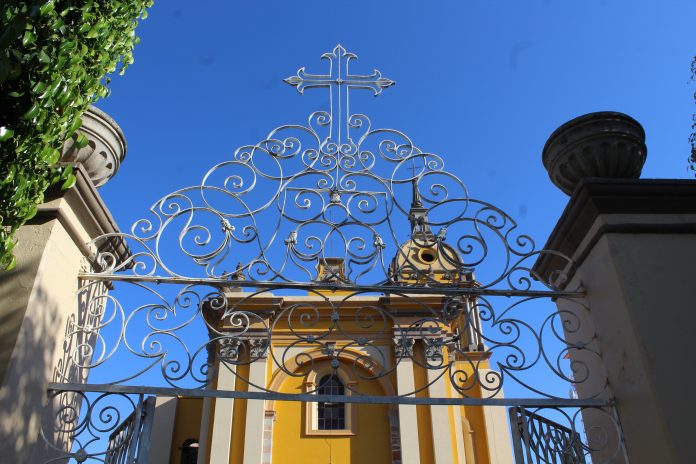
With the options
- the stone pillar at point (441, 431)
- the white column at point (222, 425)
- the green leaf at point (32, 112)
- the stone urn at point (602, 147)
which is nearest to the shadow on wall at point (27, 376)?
the green leaf at point (32, 112)

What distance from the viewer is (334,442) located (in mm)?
13234

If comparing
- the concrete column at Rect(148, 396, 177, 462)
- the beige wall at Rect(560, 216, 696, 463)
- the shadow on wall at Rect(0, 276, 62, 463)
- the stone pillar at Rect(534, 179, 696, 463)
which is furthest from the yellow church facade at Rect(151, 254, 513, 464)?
the shadow on wall at Rect(0, 276, 62, 463)

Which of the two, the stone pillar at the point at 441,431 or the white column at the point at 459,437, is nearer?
the stone pillar at the point at 441,431

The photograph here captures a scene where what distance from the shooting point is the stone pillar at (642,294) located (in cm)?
310

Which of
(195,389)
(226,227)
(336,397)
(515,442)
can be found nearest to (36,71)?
(226,227)

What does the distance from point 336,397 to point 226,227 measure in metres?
1.37

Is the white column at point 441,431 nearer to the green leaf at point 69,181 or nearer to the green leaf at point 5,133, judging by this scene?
the green leaf at point 69,181

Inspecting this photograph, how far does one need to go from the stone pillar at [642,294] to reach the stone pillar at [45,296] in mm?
3149

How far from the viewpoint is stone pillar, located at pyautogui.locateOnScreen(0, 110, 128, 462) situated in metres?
2.97

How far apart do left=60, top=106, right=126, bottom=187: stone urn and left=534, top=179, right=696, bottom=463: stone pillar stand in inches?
122

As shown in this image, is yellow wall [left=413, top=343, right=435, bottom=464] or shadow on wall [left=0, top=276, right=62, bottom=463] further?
yellow wall [left=413, top=343, right=435, bottom=464]

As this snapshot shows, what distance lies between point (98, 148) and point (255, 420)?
10.5 metres

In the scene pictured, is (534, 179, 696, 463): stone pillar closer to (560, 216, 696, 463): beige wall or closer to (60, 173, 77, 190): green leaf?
(560, 216, 696, 463): beige wall

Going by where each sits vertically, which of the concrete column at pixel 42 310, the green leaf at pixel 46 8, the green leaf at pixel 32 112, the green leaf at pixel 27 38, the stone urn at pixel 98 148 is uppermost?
the stone urn at pixel 98 148
